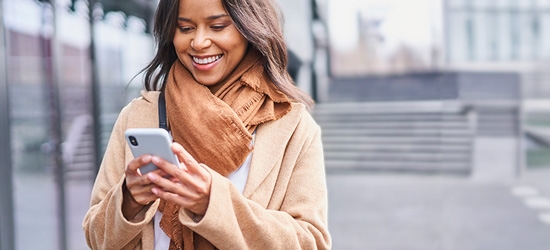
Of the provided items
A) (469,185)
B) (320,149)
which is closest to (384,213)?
(469,185)

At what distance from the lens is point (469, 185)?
33.7ft

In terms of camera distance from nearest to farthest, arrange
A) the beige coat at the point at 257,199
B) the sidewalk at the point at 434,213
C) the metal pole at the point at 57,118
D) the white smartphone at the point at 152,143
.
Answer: the white smartphone at the point at 152,143 < the beige coat at the point at 257,199 < the metal pole at the point at 57,118 < the sidewalk at the point at 434,213

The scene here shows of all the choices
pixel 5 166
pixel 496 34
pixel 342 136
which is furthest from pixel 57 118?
pixel 496 34

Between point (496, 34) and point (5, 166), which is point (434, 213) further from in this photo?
point (496, 34)

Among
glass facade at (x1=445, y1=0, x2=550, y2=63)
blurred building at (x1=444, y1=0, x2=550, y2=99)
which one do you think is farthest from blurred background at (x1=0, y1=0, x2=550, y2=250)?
glass facade at (x1=445, y1=0, x2=550, y2=63)

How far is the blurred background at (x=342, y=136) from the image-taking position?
441cm

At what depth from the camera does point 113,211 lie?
4.25ft

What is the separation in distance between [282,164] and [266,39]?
0.27 m

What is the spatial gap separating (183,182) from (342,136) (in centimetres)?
1248

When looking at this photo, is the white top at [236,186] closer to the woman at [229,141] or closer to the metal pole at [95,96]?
the woman at [229,141]

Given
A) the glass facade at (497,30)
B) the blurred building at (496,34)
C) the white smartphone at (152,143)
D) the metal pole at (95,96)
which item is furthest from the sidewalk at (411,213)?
the glass facade at (497,30)

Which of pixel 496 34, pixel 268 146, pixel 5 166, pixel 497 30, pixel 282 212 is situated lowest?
pixel 5 166

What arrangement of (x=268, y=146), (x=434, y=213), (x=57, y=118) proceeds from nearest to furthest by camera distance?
1. (x=268, y=146)
2. (x=57, y=118)
3. (x=434, y=213)

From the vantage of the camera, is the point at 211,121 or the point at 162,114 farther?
the point at 162,114
